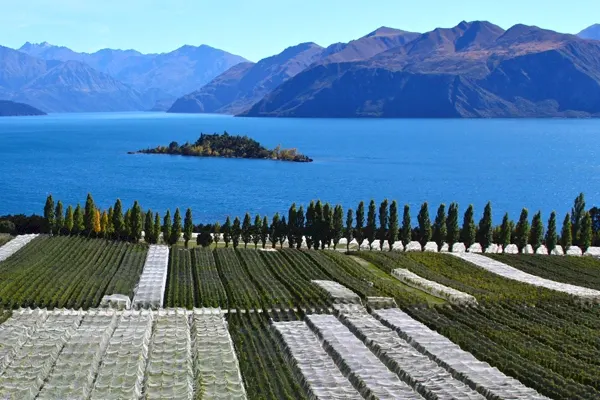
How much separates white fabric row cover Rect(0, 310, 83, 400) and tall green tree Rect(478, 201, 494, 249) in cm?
5012

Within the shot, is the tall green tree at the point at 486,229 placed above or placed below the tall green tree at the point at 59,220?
above

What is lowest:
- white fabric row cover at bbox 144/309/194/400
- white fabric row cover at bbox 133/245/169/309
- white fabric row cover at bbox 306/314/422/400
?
white fabric row cover at bbox 133/245/169/309

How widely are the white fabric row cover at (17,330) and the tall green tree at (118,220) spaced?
3240cm

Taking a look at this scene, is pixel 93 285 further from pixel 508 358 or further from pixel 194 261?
pixel 508 358

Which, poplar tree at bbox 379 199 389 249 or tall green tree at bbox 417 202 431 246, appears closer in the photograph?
tall green tree at bbox 417 202 431 246

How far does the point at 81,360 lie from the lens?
35188 mm

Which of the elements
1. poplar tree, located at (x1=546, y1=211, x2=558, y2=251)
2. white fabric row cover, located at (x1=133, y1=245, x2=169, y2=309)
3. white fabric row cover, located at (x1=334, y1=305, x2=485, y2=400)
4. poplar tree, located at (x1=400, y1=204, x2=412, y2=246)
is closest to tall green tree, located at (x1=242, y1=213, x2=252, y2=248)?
white fabric row cover, located at (x1=133, y1=245, x2=169, y2=309)

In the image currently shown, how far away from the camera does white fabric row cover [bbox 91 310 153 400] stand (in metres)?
31.2

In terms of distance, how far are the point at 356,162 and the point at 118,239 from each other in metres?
121

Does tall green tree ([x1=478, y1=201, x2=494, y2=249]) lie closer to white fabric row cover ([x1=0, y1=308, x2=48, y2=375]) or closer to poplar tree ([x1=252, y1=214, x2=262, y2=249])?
poplar tree ([x1=252, y1=214, x2=262, y2=249])

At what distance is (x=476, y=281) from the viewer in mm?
59594

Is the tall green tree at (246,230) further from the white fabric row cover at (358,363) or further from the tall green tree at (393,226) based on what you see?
the white fabric row cover at (358,363)

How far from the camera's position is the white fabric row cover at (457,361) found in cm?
3338

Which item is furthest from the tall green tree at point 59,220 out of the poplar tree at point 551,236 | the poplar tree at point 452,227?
the poplar tree at point 551,236
